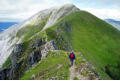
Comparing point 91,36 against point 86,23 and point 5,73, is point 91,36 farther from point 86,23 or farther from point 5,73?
point 5,73

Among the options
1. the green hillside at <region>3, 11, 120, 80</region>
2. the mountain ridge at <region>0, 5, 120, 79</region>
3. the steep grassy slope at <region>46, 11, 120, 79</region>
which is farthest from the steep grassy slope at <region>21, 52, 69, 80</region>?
the steep grassy slope at <region>46, 11, 120, 79</region>

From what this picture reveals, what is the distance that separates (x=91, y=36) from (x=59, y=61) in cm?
7576

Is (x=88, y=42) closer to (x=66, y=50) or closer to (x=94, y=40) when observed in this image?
(x=94, y=40)

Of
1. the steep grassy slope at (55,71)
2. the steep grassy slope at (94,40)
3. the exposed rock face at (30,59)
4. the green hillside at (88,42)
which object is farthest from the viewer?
the steep grassy slope at (94,40)

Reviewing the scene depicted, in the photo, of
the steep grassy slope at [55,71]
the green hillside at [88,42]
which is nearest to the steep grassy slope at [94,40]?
the green hillside at [88,42]

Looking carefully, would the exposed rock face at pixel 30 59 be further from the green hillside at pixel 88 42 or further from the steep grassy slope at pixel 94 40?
the steep grassy slope at pixel 94 40

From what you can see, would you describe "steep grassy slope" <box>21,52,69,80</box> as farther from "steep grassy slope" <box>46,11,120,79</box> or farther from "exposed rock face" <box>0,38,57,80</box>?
"steep grassy slope" <box>46,11,120,79</box>

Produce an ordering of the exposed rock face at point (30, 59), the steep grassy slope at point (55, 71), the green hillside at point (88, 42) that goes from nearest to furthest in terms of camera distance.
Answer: the steep grassy slope at point (55, 71)
the exposed rock face at point (30, 59)
the green hillside at point (88, 42)

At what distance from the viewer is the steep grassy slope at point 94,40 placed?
7394 centimetres

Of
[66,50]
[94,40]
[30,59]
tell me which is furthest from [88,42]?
[30,59]

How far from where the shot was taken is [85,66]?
2419cm

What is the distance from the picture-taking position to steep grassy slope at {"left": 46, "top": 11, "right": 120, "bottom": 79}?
73.9 meters

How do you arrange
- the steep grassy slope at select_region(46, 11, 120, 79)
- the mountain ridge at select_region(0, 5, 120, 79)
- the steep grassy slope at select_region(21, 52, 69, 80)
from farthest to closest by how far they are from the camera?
the steep grassy slope at select_region(46, 11, 120, 79) → the mountain ridge at select_region(0, 5, 120, 79) → the steep grassy slope at select_region(21, 52, 69, 80)

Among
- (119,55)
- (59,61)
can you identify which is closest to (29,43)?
(59,61)
